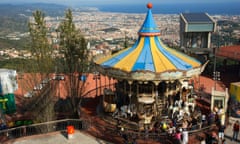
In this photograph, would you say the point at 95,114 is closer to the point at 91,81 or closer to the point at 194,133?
the point at 194,133

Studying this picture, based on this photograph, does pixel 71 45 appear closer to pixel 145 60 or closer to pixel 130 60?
pixel 130 60

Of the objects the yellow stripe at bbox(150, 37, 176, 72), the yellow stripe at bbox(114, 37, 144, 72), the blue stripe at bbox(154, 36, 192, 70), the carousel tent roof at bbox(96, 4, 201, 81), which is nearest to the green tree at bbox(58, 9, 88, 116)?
the carousel tent roof at bbox(96, 4, 201, 81)

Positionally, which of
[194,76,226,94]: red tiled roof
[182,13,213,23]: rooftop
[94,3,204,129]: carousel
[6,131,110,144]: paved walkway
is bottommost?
[6,131,110,144]: paved walkway

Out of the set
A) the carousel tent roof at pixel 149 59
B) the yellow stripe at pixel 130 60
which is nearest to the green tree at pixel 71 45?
the carousel tent roof at pixel 149 59

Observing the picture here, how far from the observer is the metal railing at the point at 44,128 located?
1664 cm

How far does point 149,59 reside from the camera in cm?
1784

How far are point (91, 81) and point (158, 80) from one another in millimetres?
16722

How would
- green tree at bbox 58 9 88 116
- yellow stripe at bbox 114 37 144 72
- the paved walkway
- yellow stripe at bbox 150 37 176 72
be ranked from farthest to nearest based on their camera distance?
1. green tree at bbox 58 9 88 116
2. yellow stripe at bbox 114 37 144 72
3. yellow stripe at bbox 150 37 176 72
4. the paved walkway

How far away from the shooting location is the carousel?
16719 millimetres

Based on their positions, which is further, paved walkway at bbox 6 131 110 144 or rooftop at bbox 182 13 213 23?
rooftop at bbox 182 13 213 23

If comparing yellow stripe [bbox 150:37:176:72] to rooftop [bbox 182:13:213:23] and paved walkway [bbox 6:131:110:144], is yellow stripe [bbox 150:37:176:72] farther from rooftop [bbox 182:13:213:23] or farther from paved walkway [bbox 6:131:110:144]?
rooftop [bbox 182:13:213:23]

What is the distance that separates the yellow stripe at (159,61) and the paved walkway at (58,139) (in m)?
5.76

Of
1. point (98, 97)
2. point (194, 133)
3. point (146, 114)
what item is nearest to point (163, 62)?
point (146, 114)

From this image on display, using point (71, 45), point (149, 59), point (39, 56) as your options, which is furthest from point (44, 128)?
point (149, 59)
